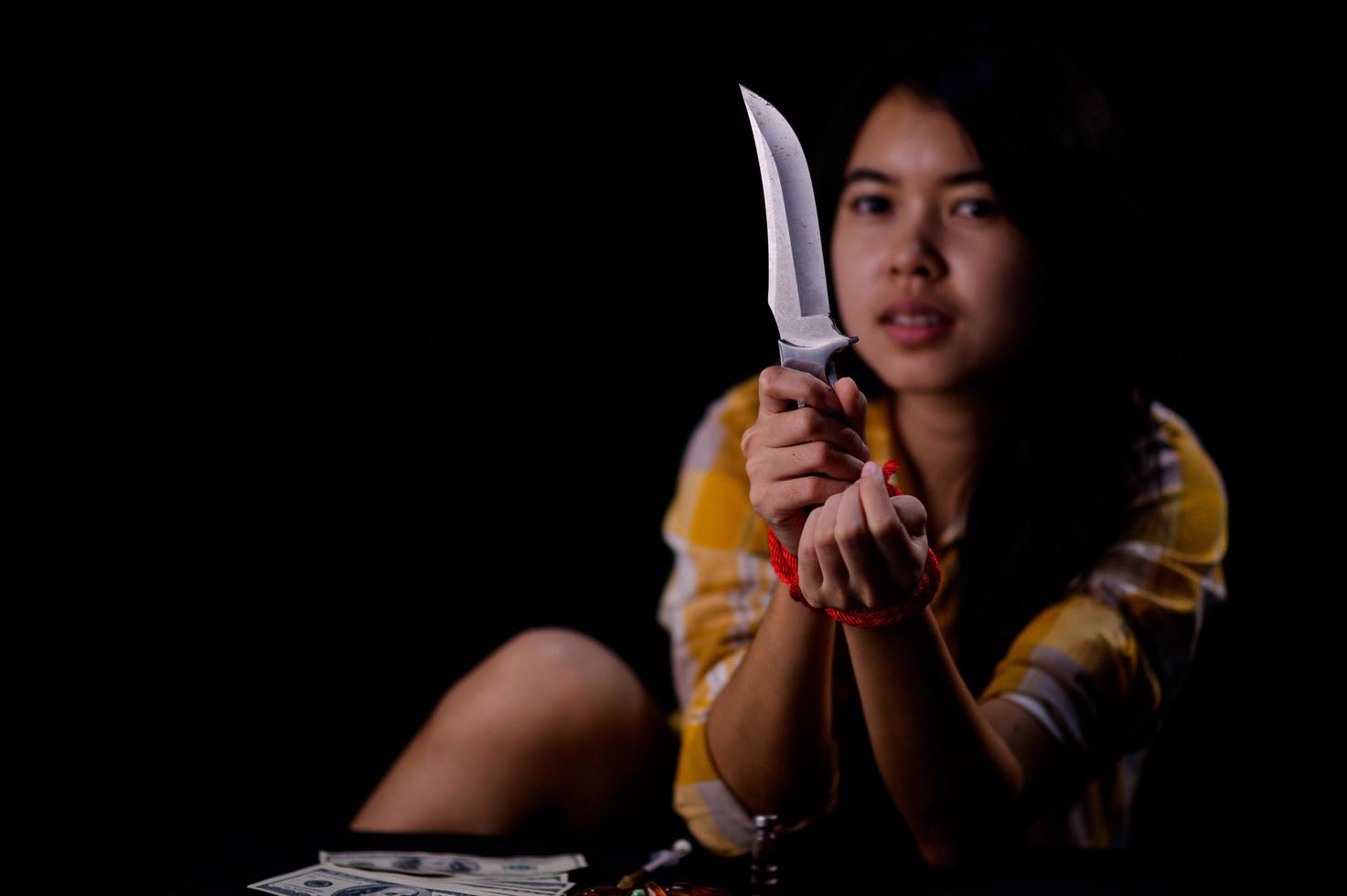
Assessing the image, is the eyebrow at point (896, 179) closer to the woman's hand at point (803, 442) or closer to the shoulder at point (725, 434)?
the shoulder at point (725, 434)

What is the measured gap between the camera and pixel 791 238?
118 centimetres

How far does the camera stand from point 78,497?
8.15ft

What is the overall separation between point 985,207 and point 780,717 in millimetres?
781

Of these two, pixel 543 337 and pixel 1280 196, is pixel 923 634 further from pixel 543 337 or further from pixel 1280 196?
pixel 1280 196

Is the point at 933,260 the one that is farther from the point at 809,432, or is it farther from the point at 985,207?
the point at 809,432

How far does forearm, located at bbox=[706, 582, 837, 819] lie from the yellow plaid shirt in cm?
4

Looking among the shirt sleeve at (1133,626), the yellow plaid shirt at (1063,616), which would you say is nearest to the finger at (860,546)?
the yellow plaid shirt at (1063,616)

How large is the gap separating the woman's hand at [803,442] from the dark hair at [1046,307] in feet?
2.25

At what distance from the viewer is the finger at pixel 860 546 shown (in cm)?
112

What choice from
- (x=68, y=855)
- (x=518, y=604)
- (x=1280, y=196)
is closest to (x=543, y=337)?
(x=518, y=604)

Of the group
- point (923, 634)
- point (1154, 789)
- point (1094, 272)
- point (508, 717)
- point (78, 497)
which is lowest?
point (1154, 789)

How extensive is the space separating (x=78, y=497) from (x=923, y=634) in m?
1.90

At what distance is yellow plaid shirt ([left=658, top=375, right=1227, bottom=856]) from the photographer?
1.65 m

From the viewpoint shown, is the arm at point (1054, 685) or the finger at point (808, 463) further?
the arm at point (1054, 685)
